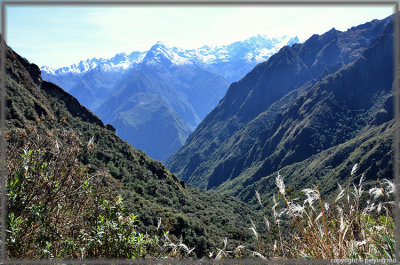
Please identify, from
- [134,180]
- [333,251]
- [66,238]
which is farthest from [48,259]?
[134,180]

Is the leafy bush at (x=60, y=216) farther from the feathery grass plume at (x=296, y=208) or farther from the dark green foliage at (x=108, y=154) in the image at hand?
the dark green foliage at (x=108, y=154)

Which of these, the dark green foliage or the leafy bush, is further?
the dark green foliage

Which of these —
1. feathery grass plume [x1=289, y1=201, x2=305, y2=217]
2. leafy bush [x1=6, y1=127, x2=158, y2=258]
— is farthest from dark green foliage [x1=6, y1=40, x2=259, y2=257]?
feathery grass plume [x1=289, y1=201, x2=305, y2=217]

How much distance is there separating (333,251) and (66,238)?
2.97 m

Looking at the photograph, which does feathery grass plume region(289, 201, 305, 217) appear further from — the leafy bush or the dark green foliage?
the dark green foliage

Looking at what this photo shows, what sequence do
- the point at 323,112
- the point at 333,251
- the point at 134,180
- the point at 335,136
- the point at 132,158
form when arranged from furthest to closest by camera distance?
the point at 323,112, the point at 335,136, the point at 132,158, the point at 134,180, the point at 333,251

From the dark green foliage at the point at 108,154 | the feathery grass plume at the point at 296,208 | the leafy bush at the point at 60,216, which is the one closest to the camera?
→ the feathery grass plume at the point at 296,208

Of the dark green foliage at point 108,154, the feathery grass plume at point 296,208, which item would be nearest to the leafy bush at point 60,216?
the feathery grass plume at point 296,208

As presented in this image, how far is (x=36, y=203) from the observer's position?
11.1ft

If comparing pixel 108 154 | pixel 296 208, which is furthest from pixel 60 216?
pixel 108 154

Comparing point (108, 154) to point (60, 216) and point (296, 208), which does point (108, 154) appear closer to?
point (60, 216)

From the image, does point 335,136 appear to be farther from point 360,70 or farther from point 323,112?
point 360,70

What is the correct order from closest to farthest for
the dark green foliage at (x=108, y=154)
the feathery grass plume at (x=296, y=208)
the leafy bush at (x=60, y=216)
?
the feathery grass plume at (x=296, y=208)
the leafy bush at (x=60, y=216)
the dark green foliage at (x=108, y=154)

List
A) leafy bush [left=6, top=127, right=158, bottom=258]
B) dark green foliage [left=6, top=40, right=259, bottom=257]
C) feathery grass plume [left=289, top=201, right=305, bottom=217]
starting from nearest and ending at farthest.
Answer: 1. feathery grass plume [left=289, top=201, right=305, bottom=217]
2. leafy bush [left=6, top=127, right=158, bottom=258]
3. dark green foliage [left=6, top=40, right=259, bottom=257]
